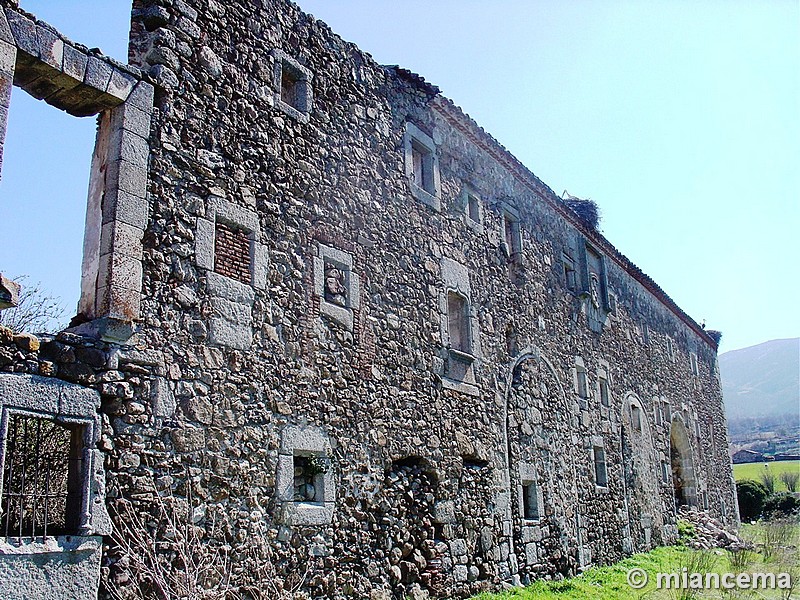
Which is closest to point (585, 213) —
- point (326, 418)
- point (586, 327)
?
point (586, 327)

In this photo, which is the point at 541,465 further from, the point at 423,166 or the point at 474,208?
the point at 423,166

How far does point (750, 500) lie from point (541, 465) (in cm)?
2139

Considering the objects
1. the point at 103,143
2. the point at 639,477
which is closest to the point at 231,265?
the point at 103,143

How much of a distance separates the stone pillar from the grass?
294 inches

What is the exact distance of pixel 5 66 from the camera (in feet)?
19.2

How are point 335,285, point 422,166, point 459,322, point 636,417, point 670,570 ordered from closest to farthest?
point 335,285 < point 422,166 < point 459,322 < point 670,570 < point 636,417

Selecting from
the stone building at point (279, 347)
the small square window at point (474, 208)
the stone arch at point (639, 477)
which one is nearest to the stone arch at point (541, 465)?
the stone building at point (279, 347)

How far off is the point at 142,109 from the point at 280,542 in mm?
4018

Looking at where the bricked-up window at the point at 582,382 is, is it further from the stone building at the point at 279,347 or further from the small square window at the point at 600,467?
the stone building at the point at 279,347

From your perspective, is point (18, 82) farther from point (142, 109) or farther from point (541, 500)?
point (541, 500)

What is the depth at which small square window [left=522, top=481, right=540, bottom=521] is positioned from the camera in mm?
11859

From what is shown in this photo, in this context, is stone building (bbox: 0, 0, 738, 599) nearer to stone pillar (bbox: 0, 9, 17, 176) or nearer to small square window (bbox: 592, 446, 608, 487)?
stone pillar (bbox: 0, 9, 17, 176)

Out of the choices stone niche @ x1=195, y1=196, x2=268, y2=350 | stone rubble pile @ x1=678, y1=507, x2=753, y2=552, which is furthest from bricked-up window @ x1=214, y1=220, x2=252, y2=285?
stone rubble pile @ x1=678, y1=507, x2=753, y2=552

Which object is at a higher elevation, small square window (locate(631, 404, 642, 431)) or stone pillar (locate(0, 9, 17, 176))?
stone pillar (locate(0, 9, 17, 176))
